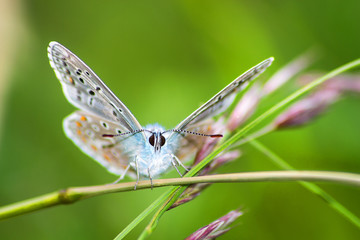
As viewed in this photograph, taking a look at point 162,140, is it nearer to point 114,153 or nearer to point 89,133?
point 114,153

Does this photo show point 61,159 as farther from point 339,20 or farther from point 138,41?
point 339,20

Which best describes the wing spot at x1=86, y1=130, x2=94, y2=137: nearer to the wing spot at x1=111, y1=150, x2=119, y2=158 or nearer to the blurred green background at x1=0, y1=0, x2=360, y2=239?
the wing spot at x1=111, y1=150, x2=119, y2=158

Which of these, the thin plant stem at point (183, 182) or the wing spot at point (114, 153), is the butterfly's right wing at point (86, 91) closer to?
the wing spot at point (114, 153)

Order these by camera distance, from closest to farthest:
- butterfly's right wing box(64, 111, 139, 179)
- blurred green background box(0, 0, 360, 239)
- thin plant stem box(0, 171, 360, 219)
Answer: thin plant stem box(0, 171, 360, 219)
butterfly's right wing box(64, 111, 139, 179)
blurred green background box(0, 0, 360, 239)

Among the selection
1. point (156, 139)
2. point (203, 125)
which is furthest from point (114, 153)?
point (203, 125)

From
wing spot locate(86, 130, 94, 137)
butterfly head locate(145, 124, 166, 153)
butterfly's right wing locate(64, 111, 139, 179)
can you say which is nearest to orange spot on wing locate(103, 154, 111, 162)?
butterfly's right wing locate(64, 111, 139, 179)

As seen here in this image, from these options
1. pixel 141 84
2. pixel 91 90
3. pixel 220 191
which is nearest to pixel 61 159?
pixel 141 84
